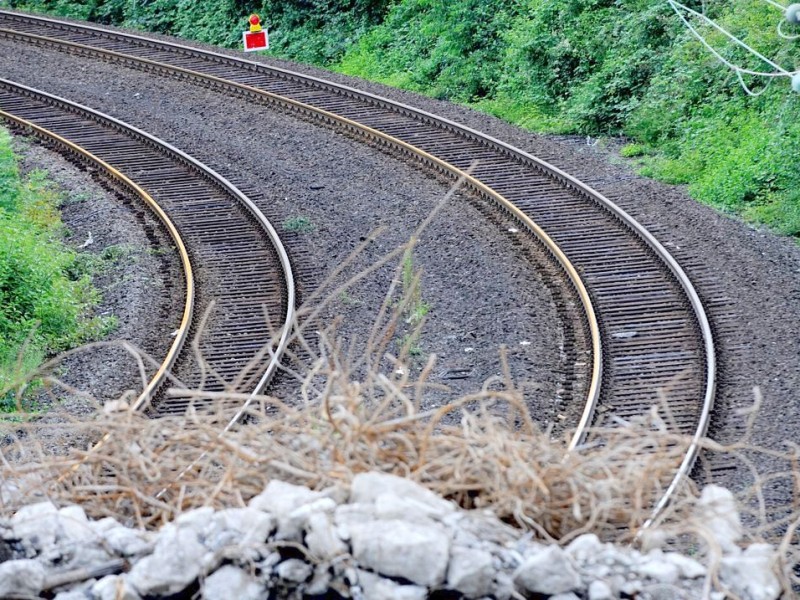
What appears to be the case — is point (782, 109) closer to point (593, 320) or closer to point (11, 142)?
point (593, 320)

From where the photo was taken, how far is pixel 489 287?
12891mm

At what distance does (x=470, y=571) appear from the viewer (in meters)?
4.68

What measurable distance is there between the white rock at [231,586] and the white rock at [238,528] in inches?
4.3

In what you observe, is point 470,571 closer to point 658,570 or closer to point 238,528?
point 658,570

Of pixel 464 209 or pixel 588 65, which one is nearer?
pixel 464 209

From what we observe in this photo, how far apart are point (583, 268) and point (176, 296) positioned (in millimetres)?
4526

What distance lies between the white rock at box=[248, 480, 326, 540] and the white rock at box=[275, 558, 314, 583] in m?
0.11

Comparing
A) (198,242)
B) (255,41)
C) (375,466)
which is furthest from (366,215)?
(375,466)

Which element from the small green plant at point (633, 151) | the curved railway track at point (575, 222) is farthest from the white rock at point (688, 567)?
the small green plant at point (633, 151)

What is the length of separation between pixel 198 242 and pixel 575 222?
4.61 meters

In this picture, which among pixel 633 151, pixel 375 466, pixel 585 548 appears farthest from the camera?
pixel 633 151

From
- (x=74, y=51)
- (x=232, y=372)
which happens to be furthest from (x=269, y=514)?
(x=74, y=51)

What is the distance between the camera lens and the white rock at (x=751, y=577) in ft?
16.1

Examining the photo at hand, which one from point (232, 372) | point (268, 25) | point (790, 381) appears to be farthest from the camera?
point (268, 25)
